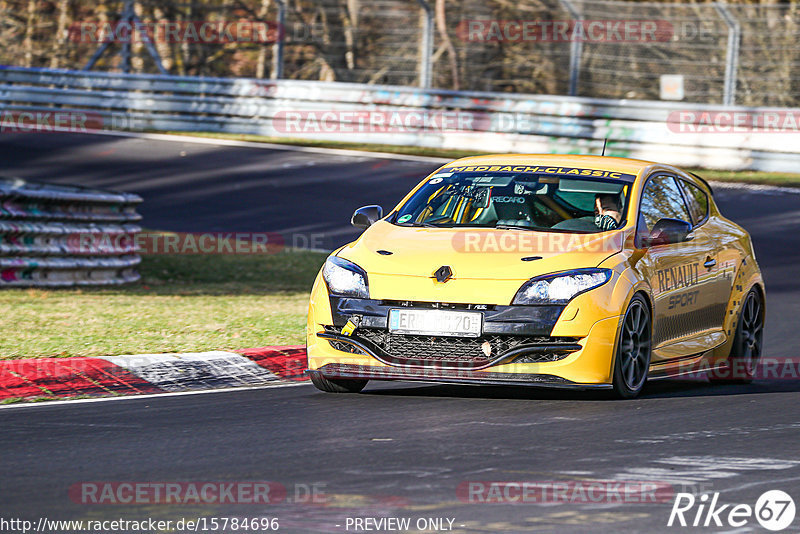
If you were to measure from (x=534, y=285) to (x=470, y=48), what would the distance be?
22.2 metres

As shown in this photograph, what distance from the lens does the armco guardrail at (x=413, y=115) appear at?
77.6 ft

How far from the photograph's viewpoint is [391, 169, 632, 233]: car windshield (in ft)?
29.3

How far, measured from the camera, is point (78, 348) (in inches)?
386

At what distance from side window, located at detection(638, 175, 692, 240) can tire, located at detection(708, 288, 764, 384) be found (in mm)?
897

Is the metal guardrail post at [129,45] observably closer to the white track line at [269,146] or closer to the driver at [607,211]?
the white track line at [269,146]

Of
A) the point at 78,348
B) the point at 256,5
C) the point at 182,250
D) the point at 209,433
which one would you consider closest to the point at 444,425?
the point at 209,433

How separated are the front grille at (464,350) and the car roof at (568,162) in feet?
6.18

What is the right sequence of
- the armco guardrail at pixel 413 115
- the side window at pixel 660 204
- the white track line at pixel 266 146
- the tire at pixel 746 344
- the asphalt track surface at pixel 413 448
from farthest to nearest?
1. the white track line at pixel 266 146
2. the armco guardrail at pixel 413 115
3. the tire at pixel 746 344
4. the side window at pixel 660 204
5. the asphalt track surface at pixel 413 448

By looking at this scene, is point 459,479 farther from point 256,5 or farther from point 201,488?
point 256,5

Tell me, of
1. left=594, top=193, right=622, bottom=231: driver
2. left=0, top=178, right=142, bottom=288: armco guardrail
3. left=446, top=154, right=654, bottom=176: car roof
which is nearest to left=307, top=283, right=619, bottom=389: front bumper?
left=594, top=193, right=622, bottom=231: driver

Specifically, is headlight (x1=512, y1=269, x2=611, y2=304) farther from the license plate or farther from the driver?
the driver

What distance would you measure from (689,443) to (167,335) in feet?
15.9

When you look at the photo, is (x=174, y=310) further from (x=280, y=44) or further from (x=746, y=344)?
(x=280, y=44)

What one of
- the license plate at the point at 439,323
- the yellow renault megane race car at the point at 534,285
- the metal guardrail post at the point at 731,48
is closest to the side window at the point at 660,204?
the yellow renault megane race car at the point at 534,285
